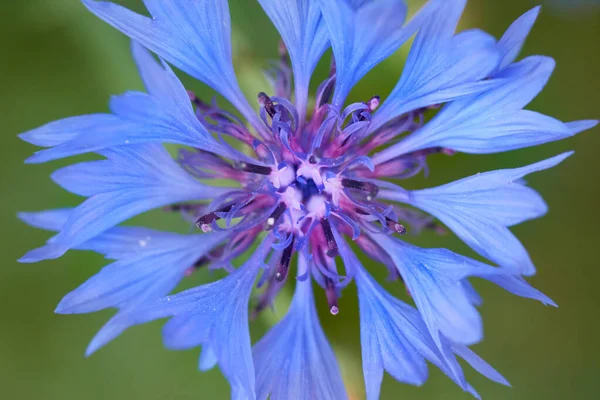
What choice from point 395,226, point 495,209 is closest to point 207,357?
point 395,226

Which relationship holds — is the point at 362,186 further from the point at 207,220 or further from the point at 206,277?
the point at 206,277

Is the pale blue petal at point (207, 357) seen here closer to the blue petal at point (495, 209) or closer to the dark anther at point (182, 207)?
the dark anther at point (182, 207)

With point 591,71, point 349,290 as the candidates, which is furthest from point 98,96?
point 591,71

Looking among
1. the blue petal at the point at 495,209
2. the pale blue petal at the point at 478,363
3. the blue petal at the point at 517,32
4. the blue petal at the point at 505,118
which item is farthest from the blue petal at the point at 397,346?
the blue petal at the point at 517,32

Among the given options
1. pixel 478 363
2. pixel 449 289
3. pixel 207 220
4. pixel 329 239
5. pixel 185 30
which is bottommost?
pixel 478 363


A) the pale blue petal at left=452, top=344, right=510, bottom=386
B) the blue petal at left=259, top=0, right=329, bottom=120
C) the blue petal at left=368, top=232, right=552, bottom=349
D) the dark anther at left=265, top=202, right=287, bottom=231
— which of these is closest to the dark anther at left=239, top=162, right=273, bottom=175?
the dark anther at left=265, top=202, right=287, bottom=231

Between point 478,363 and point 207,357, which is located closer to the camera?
point 478,363

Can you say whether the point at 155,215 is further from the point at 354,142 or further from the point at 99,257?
the point at 354,142
